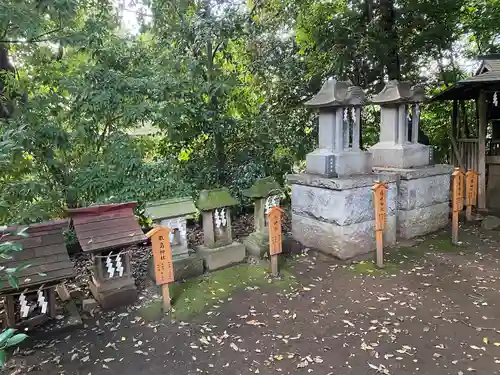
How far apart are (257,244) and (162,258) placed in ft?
6.73

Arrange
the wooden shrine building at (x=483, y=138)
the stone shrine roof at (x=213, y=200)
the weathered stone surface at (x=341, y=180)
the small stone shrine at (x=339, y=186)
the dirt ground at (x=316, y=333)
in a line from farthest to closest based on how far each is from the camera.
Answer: the wooden shrine building at (x=483, y=138) → the small stone shrine at (x=339, y=186) → the weathered stone surface at (x=341, y=180) → the stone shrine roof at (x=213, y=200) → the dirt ground at (x=316, y=333)

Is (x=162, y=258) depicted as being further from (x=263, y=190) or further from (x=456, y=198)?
(x=456, y=198)

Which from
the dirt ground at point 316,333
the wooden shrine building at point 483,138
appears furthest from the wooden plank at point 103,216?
the wooden shrine building at point 483,138

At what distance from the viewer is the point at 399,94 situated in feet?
A: 23.0

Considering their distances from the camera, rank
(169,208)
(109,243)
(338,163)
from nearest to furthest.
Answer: (109,243)
(169,208)
(338,163)

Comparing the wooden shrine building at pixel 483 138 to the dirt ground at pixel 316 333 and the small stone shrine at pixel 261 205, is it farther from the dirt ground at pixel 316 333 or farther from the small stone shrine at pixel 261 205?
the small stone shrine at pixel 261 205

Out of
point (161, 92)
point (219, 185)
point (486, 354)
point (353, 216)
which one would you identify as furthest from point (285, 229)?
point (486, 354)

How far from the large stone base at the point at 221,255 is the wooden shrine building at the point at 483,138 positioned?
611cm

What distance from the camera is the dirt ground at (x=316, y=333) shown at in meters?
3.72

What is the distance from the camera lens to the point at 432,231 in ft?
24.8

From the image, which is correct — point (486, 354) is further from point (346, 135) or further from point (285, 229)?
point (285, 229)

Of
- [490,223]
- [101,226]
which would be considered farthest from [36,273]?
[490,223]

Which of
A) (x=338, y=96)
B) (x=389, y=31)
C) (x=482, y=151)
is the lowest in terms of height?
(x=482, y=151)

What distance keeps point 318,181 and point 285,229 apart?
2.27 m
